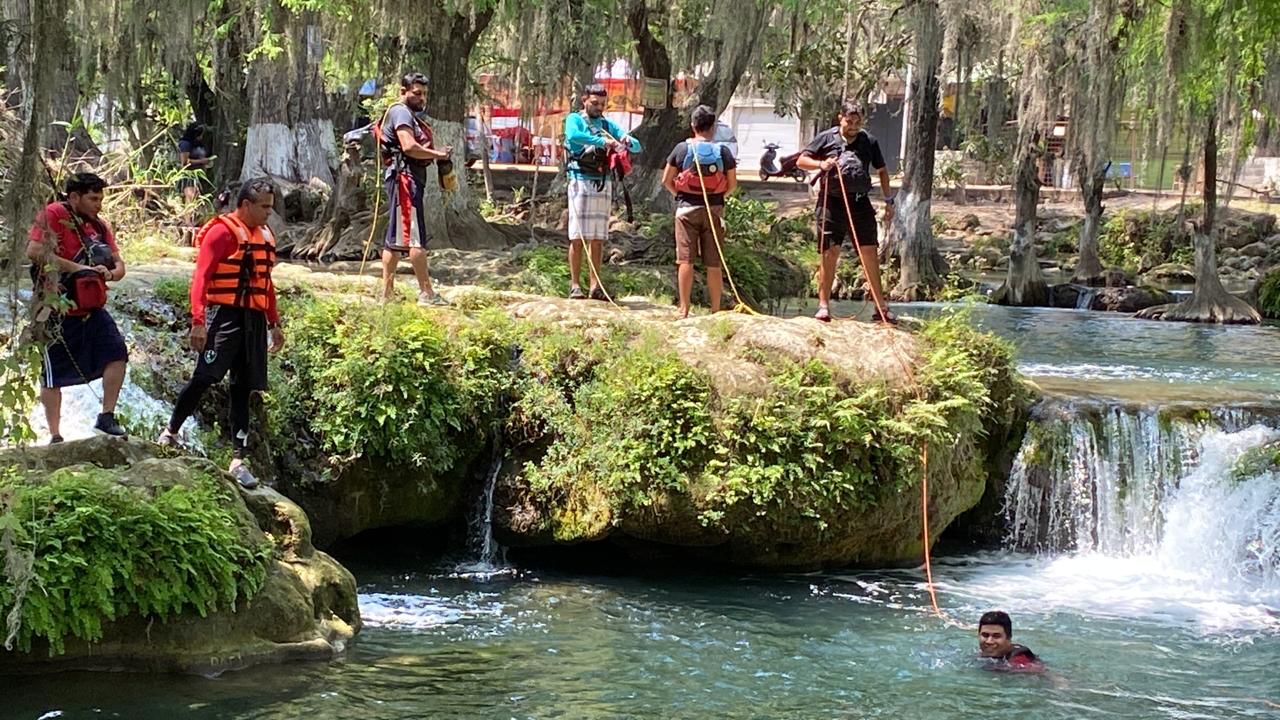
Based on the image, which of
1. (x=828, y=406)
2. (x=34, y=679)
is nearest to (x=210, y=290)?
(x=34, y=679)

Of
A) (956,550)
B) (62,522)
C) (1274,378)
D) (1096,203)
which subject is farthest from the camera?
(1096,203)

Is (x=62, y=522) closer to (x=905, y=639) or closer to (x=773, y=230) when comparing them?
(x=905, y=639)

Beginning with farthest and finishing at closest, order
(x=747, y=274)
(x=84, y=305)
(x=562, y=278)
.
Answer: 1. (x=747, y=274)
2. (x=562, y=278)
3. (x=84, y=305)

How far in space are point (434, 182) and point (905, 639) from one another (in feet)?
35.0

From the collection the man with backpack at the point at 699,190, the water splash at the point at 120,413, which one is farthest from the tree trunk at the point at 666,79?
the water splash at the point at 120,413

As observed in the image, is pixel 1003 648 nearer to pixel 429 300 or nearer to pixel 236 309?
pixel 236 309

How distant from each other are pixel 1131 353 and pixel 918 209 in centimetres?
715

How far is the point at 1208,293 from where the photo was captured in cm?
2155

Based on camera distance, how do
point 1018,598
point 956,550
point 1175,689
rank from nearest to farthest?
point 1175,689, point 1018,598, point 956,550

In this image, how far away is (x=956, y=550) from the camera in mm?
11172

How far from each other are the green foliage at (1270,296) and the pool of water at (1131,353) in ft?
5.06

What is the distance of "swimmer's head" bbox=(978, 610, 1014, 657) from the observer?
7879 millimetres

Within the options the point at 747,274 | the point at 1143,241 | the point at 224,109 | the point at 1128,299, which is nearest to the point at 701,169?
the point at 747,274

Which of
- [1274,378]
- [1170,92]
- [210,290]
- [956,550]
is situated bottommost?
[956,550]
